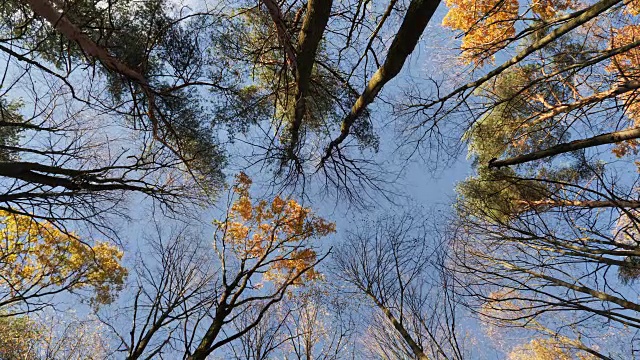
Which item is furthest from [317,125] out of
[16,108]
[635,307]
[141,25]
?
→ [16,108]

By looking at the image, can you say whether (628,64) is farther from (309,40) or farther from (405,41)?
(309,40)

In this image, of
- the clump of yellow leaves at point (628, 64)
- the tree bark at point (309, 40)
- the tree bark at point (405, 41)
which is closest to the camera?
the tree bark at point (405, 41)

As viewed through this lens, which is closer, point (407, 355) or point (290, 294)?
Answer: point (407, 355)

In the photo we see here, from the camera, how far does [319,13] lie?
3.51 meters

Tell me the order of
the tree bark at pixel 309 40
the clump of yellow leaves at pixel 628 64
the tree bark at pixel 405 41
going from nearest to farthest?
the tree bark at pixel 405 41 < the tree bark at pixel 309 40 < the clump of yellow leaves at pixel 628 64

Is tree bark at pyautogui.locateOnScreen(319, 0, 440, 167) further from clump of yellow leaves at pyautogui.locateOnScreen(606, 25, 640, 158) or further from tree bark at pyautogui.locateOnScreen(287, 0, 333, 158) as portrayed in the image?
clump of yellow leaves at pyautogui.locateOnScreen(606, 25, 640, 158)

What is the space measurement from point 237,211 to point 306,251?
2182mm

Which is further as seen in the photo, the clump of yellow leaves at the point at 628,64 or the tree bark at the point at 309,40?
the clump of yellow leaves at the point at 628,64

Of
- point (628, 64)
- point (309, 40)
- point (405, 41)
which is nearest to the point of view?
point (405, 41)

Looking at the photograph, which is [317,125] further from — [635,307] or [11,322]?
[11,322]

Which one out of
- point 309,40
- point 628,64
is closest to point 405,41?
point 309,40

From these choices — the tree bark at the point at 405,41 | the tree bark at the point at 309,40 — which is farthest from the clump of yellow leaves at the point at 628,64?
the tree bark at the point at 309,40

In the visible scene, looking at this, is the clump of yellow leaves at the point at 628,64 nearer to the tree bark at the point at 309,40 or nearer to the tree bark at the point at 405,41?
the tree bark at the point at 405,41

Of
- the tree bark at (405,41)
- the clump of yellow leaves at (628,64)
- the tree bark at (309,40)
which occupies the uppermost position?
the clump of yellow leaves at (628,64)
